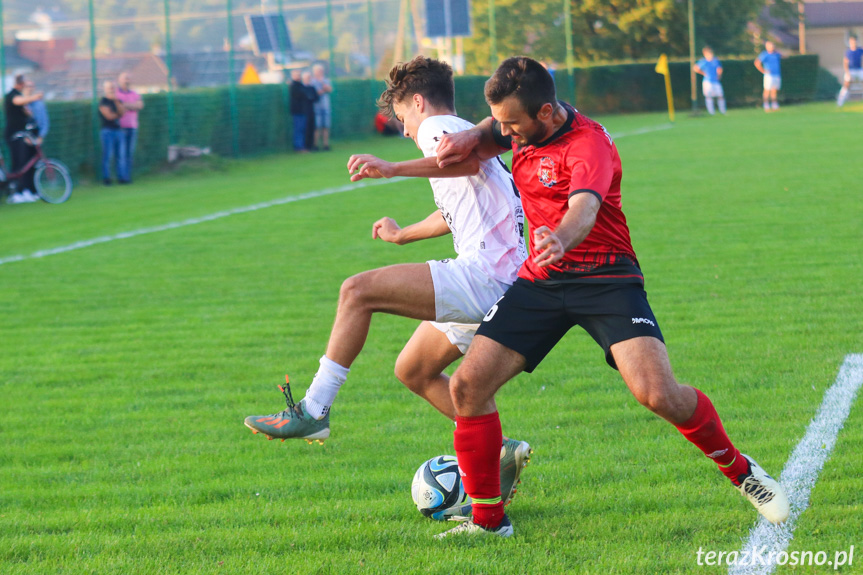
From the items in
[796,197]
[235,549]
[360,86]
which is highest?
[360,86]

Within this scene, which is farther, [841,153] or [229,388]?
[841,153]

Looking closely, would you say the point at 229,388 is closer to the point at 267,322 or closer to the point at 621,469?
the point at 267,322

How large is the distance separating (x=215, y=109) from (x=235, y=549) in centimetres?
2172

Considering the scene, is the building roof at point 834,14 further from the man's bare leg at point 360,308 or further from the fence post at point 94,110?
the man's bare leg at point 360,308

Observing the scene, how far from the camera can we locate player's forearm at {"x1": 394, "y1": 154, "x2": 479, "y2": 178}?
170 inches

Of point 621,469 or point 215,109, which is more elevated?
point 215,109

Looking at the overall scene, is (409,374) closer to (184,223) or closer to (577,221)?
(577,221)

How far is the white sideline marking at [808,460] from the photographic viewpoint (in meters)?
3.91

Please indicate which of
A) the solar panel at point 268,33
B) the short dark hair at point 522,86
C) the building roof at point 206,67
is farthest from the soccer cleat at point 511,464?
the solar panel at point 268,33

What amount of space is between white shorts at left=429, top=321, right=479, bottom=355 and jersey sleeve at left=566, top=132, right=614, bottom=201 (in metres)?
0.85

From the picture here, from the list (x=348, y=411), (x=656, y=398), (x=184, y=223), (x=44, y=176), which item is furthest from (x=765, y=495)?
(x=44, y=176)

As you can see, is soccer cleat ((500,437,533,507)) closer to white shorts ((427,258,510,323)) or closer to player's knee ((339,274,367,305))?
white shorts ((427,258,510,323))

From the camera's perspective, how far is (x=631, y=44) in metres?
46.8

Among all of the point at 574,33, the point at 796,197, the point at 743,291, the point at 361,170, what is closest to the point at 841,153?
the point at 796,197
